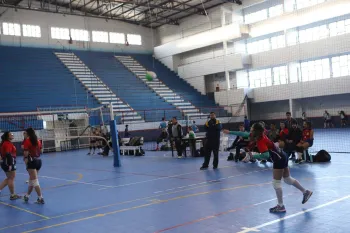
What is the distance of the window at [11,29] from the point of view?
32.2 m

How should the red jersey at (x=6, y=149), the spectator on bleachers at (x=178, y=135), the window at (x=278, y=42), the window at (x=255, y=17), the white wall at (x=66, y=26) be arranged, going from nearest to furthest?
the red jersey at (x=6, y=149)
the spectator on bleachers at (x=178, y=135)
the window at (x=278, y=42)
the white wall at (x=66, y=26)
the window at (x=255, y=17)

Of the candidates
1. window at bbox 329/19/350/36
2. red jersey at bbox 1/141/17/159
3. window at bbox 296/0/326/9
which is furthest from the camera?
window at bbox 296/0/326/9

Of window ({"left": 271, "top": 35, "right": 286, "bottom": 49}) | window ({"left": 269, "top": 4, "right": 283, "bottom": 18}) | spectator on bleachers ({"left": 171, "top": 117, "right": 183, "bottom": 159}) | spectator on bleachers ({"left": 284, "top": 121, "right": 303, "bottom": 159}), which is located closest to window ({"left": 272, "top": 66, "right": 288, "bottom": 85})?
window ({"left": 271, "top": 35, "right": 286, "bottom": 49})

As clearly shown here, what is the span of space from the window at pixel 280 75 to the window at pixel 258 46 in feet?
6.81

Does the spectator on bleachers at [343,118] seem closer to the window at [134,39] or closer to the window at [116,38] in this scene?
the window at [134,39]

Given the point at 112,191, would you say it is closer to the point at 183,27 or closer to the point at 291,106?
the point at 291,106

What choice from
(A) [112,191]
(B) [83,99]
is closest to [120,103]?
(B) [83,99]

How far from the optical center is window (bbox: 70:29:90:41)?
36688 millimetres

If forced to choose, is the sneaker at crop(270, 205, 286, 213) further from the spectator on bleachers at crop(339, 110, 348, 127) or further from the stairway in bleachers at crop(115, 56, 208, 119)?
the stairway in bleachers at crop(115, 56, 208, 119)

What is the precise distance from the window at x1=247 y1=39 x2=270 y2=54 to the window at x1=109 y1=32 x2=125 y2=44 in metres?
13.4

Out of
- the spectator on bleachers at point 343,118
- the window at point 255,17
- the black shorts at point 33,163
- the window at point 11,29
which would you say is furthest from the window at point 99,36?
the black shorts at point 33,163

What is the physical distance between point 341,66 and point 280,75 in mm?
5214

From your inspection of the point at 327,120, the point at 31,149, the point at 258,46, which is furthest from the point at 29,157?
the point at 258,46

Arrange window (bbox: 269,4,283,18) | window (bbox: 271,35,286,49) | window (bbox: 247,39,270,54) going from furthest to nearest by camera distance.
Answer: window (bbox: 247,39,270,54) < window (bbox: 271,35,286,49) < window (bbox: 269,4,283,18)
